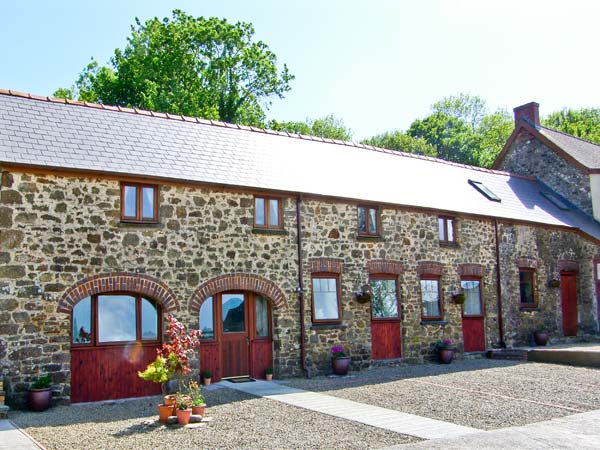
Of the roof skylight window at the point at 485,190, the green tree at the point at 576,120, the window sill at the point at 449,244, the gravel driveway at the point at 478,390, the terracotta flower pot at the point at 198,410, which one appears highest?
the green tree at the point at 576,120

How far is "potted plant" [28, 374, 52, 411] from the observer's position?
37.6 ft

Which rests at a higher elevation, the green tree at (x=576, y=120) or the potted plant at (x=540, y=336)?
the green tree at (x=576, y=120)

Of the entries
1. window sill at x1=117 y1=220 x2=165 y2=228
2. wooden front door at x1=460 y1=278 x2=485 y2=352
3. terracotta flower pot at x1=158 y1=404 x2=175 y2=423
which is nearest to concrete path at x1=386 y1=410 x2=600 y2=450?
terracotta flower pot at x1=158 y1=404 x2=175 y2=423

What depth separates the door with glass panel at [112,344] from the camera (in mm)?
12740

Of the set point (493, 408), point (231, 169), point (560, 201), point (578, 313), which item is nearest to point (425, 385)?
point (493, 408)

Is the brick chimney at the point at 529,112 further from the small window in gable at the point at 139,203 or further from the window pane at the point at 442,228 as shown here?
the small window in gable at the point at 139,203

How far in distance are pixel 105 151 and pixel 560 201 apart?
1923 cm

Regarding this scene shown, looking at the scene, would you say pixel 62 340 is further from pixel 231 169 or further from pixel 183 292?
pixel 231 169

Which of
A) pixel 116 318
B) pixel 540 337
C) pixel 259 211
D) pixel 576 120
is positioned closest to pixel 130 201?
pixel 116 318

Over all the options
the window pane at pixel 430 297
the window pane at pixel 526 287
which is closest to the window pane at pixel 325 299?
the window pane at pixel 430 297

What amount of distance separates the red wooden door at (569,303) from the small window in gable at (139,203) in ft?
51.7

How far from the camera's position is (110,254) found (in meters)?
13.0

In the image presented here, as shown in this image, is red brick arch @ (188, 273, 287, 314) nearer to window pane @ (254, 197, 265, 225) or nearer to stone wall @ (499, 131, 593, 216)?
window pane @ (254, 197, 265, 225)

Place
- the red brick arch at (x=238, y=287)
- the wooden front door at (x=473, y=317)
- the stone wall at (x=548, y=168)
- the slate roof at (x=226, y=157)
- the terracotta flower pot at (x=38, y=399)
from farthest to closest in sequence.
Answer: the stone wall at (x=548, y=168), the wooden front door at (x=473, y=317), the red brick arch at (x=238, y=287), the slate roof at (x=226, y=157), the terracotta flower pot at (x=38, y=399)
